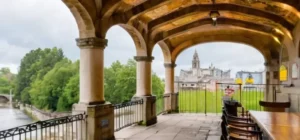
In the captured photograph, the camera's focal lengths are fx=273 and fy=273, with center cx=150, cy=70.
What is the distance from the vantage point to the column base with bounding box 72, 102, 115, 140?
521 cm

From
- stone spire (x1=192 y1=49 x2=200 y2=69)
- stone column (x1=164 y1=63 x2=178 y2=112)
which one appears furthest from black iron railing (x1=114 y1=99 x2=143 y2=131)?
stone spire (x1=192 y1=49 x2=200 y2=69)

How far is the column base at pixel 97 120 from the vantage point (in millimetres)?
5211

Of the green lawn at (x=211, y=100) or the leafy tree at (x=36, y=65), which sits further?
the leafy tree at (x=36, y=65)

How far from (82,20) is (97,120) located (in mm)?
1966

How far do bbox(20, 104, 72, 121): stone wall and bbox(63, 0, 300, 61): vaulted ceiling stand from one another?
98.6 feet

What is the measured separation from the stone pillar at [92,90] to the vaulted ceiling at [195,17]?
0.32 metres

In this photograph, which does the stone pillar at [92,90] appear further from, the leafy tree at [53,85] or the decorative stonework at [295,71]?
the leafy tree at [53,85]

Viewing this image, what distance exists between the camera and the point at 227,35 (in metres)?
11.4

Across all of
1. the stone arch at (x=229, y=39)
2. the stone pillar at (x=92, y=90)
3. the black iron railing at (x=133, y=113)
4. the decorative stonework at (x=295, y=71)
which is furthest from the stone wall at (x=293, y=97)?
the stone pillar at (x=92, y=90)

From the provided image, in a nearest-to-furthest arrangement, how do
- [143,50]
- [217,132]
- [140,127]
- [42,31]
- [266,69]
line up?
[217,132]
[140,127]
[143,50]
[266,69]
[42,31]

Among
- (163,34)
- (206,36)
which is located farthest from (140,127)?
(206,36)

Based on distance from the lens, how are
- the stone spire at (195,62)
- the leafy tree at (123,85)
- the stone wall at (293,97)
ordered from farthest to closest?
the stone spire at (195,62)
the leafy tree at (123,85)
the stone wall at (293,97)

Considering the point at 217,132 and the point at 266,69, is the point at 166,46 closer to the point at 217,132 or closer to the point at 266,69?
the point at 266,69

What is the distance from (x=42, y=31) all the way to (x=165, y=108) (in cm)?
6653
